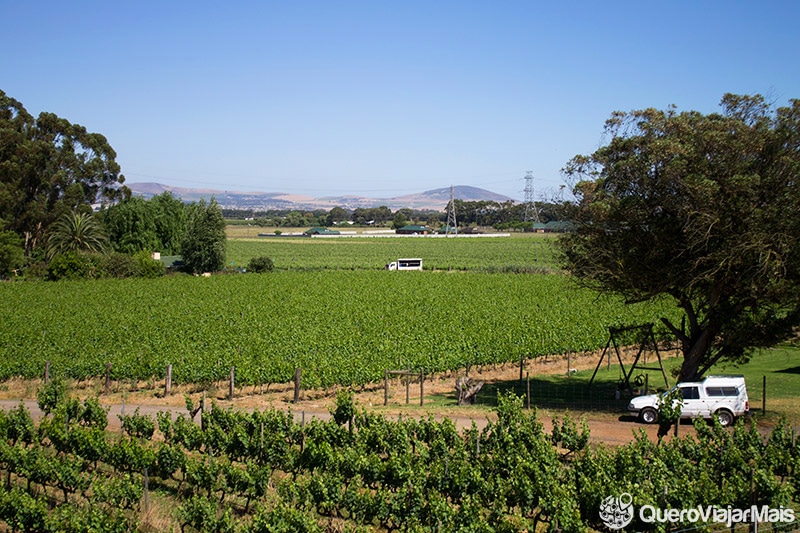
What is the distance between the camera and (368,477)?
14.9 m

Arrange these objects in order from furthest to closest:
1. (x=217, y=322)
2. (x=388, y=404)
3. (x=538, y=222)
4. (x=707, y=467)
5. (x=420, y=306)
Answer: (x=538, y=222), (x=420, y=306), (x=217, y=322), (x=388, y=404), (x=707, y=467)

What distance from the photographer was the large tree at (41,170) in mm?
72625

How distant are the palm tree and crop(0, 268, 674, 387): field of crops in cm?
926

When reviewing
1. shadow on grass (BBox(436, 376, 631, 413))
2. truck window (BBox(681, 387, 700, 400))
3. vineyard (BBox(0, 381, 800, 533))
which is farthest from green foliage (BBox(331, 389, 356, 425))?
truck window (BBox(681, 387, 700, 400))

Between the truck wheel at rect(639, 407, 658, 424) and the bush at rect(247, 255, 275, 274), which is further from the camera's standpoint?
the bush at rect(247, 255, 275, 274)

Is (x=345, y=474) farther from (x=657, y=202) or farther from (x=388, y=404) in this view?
(x=657, y=202)

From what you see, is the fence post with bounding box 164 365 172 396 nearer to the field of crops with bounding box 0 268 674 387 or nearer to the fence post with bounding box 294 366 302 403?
the field of crops with bounding box 0 268 674 387

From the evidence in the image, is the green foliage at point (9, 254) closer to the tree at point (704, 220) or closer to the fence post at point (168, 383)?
the fence post at point (168, 383)

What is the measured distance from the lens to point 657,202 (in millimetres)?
21562

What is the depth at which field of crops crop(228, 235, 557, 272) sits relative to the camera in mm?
84375

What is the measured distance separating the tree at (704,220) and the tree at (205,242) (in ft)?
182

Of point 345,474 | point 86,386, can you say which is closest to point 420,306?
point 86,386

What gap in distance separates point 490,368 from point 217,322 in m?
17.1

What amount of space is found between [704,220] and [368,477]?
41.2 ft
